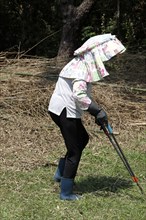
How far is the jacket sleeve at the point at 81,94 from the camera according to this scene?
4.38 metres

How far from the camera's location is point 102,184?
516 centimetres

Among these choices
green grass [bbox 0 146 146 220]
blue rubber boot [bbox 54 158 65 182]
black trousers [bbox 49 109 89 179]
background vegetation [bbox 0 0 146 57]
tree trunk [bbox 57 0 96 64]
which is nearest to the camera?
green grass [bbox 0 146 146 220]

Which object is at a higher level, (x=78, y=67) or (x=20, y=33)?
(x=78, y=67)

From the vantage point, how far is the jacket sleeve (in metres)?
4.38

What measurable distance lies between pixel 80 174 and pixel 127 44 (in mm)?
8398

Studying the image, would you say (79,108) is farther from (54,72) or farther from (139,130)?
(54,72)

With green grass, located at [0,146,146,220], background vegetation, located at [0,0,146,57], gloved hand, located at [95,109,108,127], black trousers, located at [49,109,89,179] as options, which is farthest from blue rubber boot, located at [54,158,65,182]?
background vegetation, located at [0,0,146,57]

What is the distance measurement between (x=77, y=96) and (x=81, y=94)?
0.13 feet

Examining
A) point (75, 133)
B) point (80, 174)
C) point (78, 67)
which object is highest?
point (78, 67)

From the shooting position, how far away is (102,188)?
5051mm

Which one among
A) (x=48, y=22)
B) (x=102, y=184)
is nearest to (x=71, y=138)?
(x=102, y=184)

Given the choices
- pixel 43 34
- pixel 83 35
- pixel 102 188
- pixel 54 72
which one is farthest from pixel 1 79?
pixel 43 34

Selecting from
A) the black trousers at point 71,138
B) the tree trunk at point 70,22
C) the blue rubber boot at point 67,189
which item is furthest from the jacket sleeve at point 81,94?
the tree trunk at point 70,22

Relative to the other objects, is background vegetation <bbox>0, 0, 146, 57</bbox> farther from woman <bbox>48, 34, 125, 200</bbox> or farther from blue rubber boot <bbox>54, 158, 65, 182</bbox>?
woman <bbox>48, 34, 125, 200</bbox>
